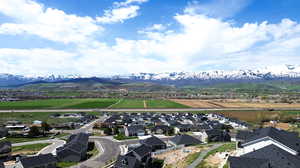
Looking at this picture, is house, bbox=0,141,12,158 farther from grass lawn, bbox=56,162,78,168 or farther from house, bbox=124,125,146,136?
house, bbox=124,125,146,136

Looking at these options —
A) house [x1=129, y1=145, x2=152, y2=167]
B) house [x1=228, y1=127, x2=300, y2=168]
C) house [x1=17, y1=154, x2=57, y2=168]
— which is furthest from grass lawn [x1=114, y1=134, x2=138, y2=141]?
house [x1=228, y1=127, x2=300, y2=168]

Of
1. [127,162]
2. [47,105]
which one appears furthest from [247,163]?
[47,105]

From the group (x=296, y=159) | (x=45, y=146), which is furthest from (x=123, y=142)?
(x=296, y=159)

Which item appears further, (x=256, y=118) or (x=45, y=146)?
(x=256, y=118)

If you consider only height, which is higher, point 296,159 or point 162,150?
point 296,159

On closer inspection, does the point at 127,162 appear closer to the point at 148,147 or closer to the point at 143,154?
the point at 143,154

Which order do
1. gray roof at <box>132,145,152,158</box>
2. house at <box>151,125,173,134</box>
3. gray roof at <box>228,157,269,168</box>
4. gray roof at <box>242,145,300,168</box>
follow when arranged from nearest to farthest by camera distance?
gray roof at <box>228,157,269,168</box> → gray roof at <box>242,145,300,168</box> → gray roof at <box>132,145,152,158</box> → house at <box>151,125,173,134</box>

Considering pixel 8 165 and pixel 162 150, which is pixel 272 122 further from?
pixel 8 165
